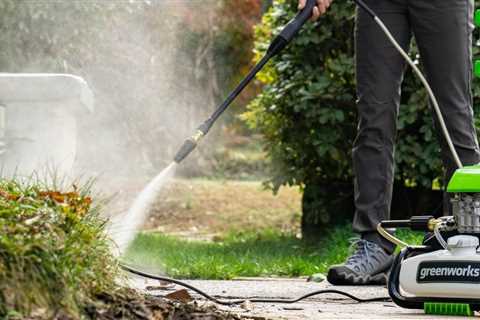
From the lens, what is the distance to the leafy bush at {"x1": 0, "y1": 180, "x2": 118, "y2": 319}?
2084 mm

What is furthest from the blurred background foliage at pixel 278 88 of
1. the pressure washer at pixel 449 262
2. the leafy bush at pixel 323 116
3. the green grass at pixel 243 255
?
the pressure washer at pixel 449 262

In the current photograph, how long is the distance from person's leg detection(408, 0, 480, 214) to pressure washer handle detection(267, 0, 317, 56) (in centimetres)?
35

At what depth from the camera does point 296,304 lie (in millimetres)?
3100

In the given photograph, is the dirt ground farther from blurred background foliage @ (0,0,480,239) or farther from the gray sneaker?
the gray sneaker

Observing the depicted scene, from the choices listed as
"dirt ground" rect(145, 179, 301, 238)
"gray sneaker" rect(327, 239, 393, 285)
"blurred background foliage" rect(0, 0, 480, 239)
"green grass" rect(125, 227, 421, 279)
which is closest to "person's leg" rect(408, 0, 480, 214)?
"gray sneaker" rect(327, 239, 393, 285)

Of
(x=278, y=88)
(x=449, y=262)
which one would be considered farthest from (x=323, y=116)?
(x=449, y=262)

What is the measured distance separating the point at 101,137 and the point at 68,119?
4009 mm

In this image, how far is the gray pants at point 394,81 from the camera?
12.0 ft

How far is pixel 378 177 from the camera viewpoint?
12.4 feet

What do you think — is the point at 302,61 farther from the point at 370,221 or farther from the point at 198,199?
the point at 198,199

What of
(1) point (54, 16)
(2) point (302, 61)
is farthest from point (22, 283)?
(1) point (54, 16)

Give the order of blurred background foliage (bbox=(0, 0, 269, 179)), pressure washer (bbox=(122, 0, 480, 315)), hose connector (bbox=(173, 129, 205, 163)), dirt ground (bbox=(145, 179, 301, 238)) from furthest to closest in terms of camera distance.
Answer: dirt ground (bbox=(145, 179, 301, 238))
blurred background foliage (bbox=(0, 0, 269, 179))
hose connector (bbox=(173, 129, 205, 163))
pressure washer (bbox=(122, 0, 480, 315))

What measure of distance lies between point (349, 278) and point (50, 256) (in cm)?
159

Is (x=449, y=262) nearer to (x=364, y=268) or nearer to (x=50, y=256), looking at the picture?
(x=364, y=268)
